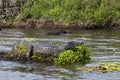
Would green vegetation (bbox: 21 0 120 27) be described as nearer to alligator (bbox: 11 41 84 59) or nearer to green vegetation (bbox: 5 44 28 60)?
green vegetation (bbox: 5 44 28 60)

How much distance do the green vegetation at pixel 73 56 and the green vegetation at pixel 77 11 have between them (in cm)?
3178

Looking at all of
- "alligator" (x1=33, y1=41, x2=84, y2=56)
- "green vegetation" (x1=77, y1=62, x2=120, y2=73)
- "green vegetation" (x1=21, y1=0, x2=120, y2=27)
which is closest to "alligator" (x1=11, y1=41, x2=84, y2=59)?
"alligator" (x1=33, y1=41, x2=84, y2=56)

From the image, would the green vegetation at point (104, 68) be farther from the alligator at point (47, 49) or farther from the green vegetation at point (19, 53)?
the green vegetation at point (19, 53)

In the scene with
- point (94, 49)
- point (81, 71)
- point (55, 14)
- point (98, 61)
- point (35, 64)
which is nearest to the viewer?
point (81, 71)

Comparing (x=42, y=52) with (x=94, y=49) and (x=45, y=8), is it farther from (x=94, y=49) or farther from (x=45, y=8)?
(x=45, y=8)

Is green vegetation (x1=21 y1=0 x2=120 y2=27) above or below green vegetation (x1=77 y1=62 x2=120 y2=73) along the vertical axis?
below

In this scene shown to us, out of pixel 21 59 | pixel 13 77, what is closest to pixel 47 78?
pixel 13 77

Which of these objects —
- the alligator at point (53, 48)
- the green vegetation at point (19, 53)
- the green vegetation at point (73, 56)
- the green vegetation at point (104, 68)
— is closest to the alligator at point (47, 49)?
the alligator at point (53, 48)

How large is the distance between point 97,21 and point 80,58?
109 ft

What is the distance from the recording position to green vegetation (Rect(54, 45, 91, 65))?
19.9 meters

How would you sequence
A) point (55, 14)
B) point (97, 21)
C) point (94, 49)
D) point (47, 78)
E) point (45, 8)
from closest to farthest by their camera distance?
point (47, 78), point (94, 49), point (97, 21), point (55, 14), point (45, 8)

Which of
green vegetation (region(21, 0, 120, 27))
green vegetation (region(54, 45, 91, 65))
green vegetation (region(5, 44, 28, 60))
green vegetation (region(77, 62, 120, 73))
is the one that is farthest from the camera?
green vegetation (region(21, 0, 120, 27))

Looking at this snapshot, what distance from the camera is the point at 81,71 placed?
18.0m

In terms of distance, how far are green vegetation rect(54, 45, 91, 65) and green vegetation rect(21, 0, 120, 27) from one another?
31780 mm
